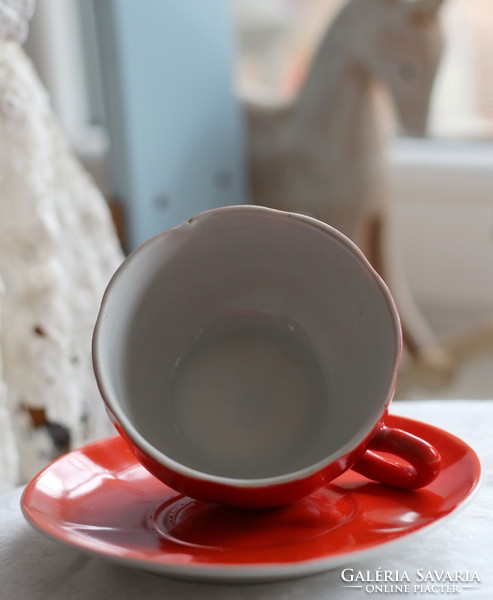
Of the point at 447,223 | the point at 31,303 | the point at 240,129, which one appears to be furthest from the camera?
the point at 447,223

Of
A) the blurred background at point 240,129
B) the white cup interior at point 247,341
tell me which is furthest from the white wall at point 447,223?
the white cup interior at point 247,341

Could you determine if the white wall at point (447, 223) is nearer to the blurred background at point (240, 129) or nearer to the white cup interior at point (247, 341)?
the blurred background at point (240, 129)

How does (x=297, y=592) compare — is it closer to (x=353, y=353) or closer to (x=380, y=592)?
(x=380, y=592)

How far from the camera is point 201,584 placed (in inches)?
17.5

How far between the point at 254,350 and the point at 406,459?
116 millimetres

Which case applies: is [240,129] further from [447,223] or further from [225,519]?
[225,519]

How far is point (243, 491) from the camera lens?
0.45 metres

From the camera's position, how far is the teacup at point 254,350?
49 cm

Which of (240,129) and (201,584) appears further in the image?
(240,129)

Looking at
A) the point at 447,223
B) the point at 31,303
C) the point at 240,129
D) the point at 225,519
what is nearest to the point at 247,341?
the point at 225,519

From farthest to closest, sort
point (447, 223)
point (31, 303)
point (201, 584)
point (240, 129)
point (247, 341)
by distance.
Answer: point (447, 223) < point (240, 129) < point (31, 303) < point (247, 341) < point (201, 584)

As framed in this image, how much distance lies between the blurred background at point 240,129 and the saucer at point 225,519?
138 cm

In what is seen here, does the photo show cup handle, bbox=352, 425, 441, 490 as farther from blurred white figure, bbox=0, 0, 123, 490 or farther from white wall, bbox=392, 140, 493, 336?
white wall, bbox=392, 140, 493, 336

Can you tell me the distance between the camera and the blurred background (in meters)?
1.93
